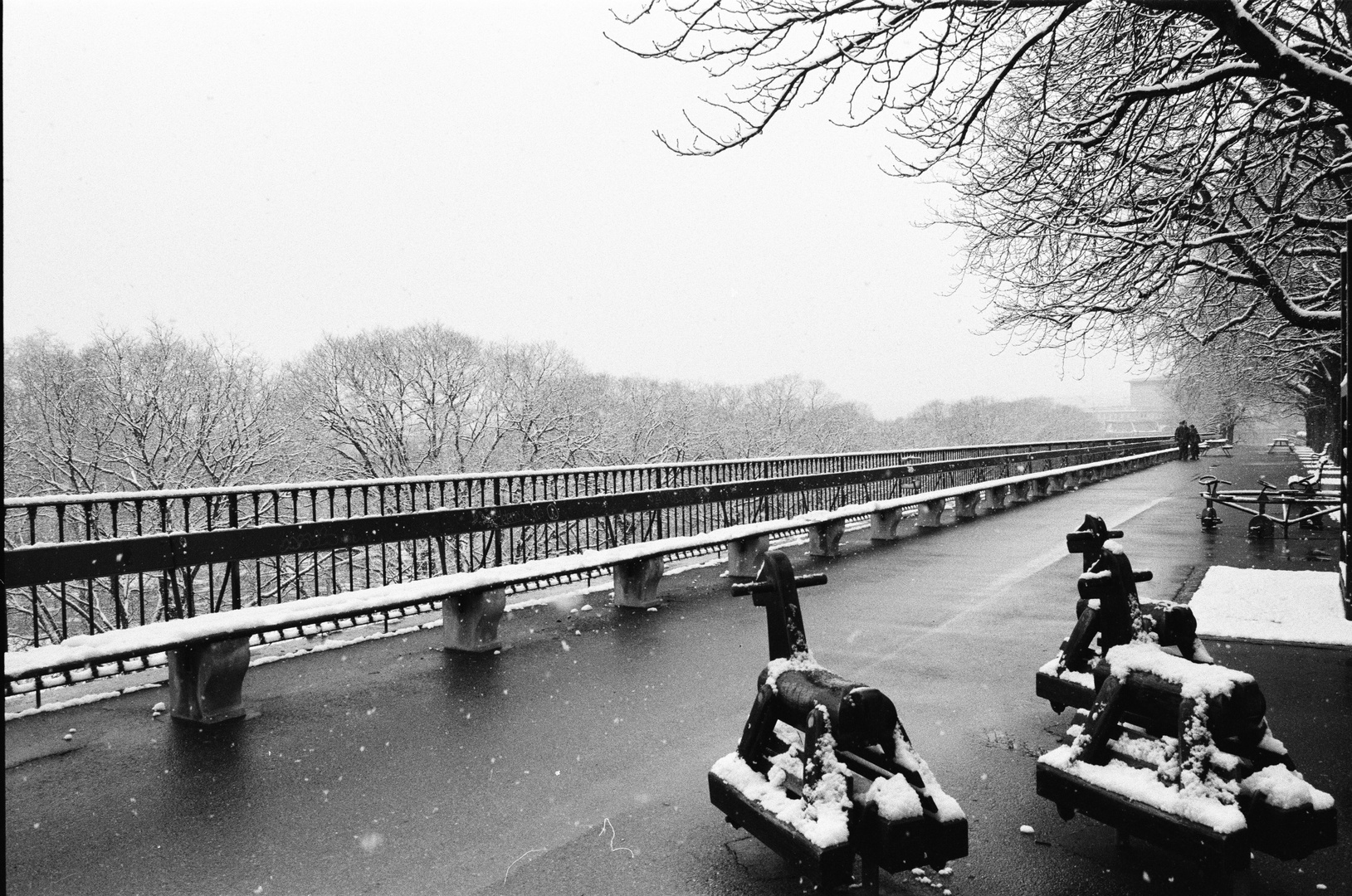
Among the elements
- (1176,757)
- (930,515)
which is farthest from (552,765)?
(930,515)

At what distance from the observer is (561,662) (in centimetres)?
700

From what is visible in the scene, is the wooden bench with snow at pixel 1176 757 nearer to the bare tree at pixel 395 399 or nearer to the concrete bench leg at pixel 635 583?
the concrete bench leg at pixel 635 583

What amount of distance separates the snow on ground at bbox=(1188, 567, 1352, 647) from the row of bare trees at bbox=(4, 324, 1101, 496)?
21.4 meters

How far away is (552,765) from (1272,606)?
707cm

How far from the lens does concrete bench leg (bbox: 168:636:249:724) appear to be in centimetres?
565

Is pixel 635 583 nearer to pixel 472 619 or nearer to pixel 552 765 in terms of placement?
pixel 472 619

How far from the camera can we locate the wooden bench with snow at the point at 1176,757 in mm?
3176

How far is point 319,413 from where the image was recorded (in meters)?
36.4

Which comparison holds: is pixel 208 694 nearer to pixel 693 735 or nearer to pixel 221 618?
pixel 221 618

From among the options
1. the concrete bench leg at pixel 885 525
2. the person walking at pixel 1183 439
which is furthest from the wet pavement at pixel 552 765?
the person walking at pixel 1183 439

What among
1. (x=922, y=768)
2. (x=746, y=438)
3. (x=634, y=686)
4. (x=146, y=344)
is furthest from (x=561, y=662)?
(x=746, y=438)

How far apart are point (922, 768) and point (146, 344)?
112 ft

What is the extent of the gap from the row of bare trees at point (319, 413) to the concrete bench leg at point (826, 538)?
16.8 metres

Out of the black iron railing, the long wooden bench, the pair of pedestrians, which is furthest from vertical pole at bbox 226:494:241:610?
the pair of pedestrians
